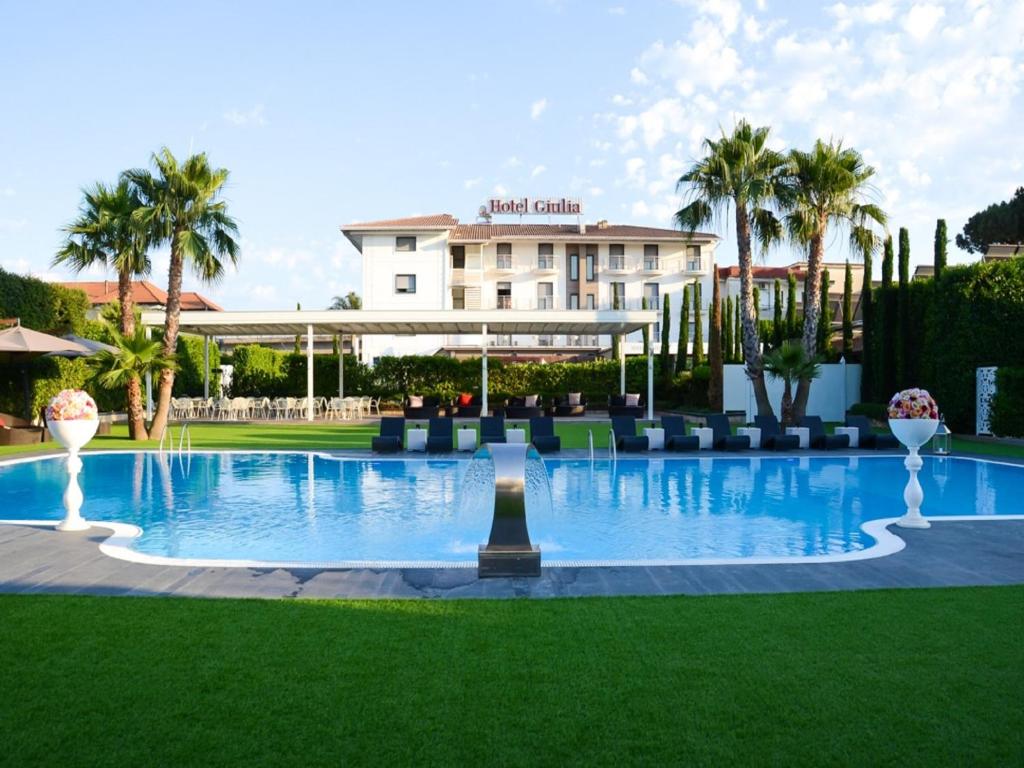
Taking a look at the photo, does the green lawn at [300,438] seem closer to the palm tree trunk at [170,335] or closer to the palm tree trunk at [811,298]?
the palm tree trunk at [170,335]

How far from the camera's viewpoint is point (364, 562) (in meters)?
6.55

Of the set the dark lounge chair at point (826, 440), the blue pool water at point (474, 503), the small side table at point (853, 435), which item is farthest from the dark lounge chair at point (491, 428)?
the small side table at point (853, 435)

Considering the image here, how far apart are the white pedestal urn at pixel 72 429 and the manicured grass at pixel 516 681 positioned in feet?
10.2

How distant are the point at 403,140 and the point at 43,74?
6824 mm

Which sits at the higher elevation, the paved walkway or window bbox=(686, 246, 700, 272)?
window bbox=(686, 246, 700, 272)

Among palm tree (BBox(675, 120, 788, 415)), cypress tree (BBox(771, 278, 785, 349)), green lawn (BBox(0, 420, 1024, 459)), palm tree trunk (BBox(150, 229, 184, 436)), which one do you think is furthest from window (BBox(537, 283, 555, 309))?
palm tree trunk (BBox(150, 229, 184, 436))

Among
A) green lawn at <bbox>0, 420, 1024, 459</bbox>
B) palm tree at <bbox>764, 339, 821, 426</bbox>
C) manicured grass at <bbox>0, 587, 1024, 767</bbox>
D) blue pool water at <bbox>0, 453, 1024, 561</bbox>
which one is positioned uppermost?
palm tree at <bbox>764, 339, 821, 426</bbox>

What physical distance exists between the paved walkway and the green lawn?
11.1 metres

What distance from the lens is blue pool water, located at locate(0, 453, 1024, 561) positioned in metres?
8.10

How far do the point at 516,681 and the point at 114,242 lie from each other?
18754 millimetres

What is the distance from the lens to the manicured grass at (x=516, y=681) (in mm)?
3160

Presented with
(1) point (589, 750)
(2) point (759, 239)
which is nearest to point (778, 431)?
(2) point (759, 239)

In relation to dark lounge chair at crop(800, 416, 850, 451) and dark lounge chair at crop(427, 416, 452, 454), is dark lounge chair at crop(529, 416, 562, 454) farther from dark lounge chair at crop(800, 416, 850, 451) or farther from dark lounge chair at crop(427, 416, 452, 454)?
dark lounge chair at crop(800, 416, 850, 451)

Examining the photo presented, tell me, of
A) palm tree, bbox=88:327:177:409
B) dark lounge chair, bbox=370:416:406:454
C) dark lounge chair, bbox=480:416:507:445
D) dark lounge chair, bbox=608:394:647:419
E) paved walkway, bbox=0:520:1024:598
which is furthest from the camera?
dark lounge chair, bbox=608:394:647:419
